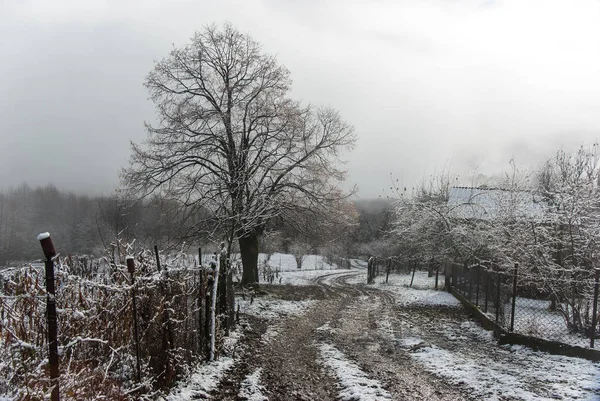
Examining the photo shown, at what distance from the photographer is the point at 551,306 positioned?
415 inches

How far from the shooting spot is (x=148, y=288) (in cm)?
496

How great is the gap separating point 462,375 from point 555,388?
128 centimetres

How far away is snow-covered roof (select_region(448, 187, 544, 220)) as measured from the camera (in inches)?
538

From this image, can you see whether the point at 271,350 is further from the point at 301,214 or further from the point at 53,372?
the point at 301,214

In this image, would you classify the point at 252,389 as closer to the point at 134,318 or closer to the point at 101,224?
the point at 134,318

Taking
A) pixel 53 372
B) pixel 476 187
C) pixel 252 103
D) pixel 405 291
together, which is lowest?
pixel 405 291

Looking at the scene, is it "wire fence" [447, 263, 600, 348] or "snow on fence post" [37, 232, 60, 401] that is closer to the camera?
"snow on fence post" [37, 232, 60, 401]

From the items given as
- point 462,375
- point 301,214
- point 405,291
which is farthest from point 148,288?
point 405,291

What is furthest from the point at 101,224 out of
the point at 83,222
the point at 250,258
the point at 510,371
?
the point at 83,222

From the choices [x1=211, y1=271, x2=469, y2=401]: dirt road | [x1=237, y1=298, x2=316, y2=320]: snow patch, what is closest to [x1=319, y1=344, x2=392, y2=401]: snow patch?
[x1=211, y1=271, x2=469, y2=401]: dirt road

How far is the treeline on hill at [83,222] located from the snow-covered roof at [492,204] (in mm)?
11813

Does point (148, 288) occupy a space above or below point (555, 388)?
above

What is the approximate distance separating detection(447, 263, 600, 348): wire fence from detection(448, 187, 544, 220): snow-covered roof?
243 centimetres

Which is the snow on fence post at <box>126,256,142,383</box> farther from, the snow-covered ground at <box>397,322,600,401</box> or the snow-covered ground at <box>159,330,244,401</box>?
the snow-covered ground at <box>397,322,600,401</box>
